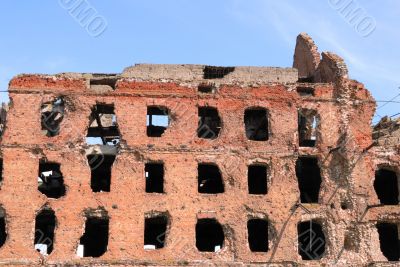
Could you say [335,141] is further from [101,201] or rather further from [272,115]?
[101,201]

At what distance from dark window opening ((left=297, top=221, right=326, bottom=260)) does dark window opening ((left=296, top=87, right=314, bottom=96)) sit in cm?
546

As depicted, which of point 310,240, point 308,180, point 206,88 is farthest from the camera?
point 308,180

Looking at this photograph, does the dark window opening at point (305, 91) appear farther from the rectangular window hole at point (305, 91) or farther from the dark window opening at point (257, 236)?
the dark window opening at point (257, 236)

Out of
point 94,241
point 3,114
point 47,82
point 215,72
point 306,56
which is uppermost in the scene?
point 306,56

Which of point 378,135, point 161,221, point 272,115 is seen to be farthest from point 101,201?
point 378,135

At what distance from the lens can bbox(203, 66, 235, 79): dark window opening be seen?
3250 centimetres

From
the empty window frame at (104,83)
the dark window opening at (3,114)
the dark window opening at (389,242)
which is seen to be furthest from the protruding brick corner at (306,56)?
the dark window opening at (3,114)

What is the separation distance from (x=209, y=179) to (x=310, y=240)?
5.00 meters

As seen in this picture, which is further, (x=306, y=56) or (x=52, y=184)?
(x=306, y=56)

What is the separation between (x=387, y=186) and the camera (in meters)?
32.7

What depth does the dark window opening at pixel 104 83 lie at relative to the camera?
3088cm

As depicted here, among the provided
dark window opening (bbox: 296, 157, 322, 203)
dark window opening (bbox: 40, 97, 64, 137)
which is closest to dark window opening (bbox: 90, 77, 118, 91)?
dark window opening (bbox: 40, 97, 64, 137)

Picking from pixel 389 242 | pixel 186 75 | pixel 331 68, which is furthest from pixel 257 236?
pixel 331 68

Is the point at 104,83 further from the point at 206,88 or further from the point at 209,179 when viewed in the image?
the point at 209,179
